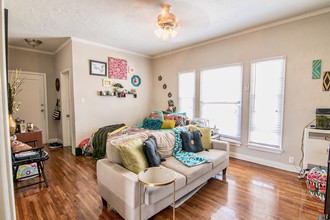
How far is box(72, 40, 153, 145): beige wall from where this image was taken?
12.8 ft

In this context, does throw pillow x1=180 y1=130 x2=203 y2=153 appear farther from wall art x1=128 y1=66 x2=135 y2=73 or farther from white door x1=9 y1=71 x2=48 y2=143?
white door x1=9 y1=71 x2=48 y2=143

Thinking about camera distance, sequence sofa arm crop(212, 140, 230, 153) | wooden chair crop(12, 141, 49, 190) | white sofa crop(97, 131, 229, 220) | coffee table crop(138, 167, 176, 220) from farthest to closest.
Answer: sofa arm crop(212, 140, 230, 153)
wooden chair crop(12, 141, 49, 190)
white sofa crop(97, 131, 229, 220)
coffee table crop(138, 167, 176, 220)

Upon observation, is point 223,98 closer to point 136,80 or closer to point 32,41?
point 136,80

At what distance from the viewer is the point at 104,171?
192cm

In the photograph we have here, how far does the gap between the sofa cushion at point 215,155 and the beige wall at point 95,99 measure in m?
2.82

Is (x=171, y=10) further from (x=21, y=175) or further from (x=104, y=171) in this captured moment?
(x=21, y=175)

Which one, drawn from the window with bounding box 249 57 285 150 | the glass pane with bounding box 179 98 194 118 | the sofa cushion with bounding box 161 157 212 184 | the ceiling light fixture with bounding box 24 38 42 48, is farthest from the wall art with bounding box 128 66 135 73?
the sofa cushion with bounding box 161 157 212 184

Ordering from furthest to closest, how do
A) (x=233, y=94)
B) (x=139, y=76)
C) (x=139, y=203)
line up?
(x=139, y=76) → (x=233, y=94) → (x=139, y=203)

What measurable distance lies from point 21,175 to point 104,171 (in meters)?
1.82

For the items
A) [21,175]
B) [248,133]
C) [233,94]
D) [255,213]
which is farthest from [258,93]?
[21,175]

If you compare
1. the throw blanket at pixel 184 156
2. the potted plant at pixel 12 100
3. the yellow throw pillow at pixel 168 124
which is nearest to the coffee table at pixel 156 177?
the throw blanket at pixel 184 156

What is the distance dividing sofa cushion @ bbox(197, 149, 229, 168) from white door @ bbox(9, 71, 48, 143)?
4737mm

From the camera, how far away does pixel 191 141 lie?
9.31 feet

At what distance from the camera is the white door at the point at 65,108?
179 inches
